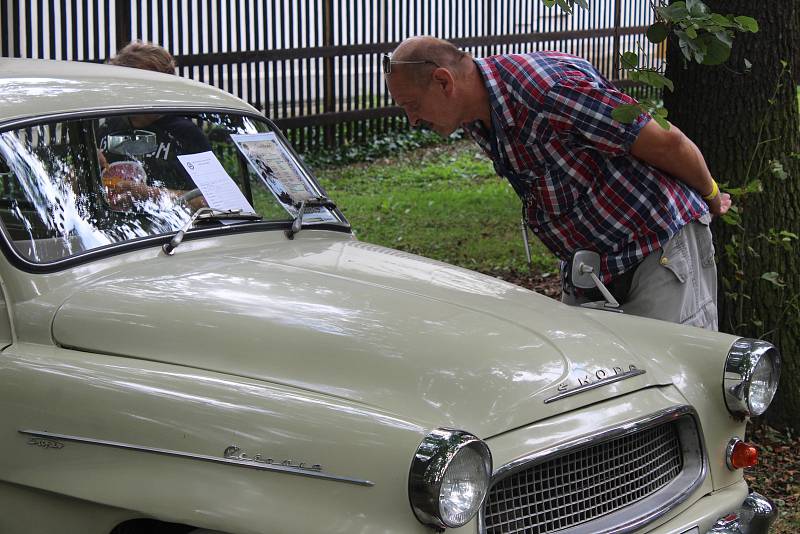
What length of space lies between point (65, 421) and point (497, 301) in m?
1.41

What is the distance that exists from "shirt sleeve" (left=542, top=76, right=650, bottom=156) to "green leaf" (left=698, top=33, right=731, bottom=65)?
0.30 metres

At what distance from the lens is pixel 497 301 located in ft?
11.7

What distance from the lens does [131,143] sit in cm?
384

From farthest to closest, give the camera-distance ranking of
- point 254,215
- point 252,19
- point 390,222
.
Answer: point 252,19 → point 390,222 → point 254,215

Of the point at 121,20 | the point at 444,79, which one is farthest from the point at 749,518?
the point at 121,20

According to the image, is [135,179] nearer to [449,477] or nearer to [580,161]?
[580,161]

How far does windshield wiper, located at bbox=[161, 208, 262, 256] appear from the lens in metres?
3.63

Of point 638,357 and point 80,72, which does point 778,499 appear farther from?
point 80,72

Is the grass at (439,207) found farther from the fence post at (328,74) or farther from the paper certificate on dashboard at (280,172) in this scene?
the paper certificate on dashboard at (280,172)

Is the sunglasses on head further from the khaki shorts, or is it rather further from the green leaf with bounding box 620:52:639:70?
the khaki shorts

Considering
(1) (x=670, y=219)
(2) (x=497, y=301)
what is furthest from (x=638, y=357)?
(1) (x=670, y=219)

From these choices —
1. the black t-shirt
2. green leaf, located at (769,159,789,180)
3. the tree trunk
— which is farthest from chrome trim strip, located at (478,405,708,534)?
green leaf, located at (769,159,789,180)

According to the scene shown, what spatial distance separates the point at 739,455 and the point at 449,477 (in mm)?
1302

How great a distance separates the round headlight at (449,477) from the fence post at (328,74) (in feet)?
34.9
